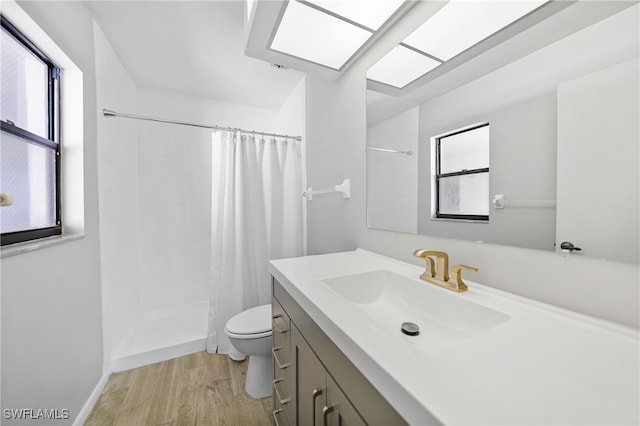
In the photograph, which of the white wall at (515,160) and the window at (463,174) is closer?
the white wall at (515,160)

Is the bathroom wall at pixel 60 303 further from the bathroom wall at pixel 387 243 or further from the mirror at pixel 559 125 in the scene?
the mirror at pixel 559 125

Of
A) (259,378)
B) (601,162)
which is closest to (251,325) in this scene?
(259,378)

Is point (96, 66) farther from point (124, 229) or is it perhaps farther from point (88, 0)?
point (124, 229)

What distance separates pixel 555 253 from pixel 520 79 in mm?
493

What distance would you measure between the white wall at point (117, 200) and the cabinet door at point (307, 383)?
4.89 feet

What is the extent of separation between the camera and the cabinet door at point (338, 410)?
0.48 metres

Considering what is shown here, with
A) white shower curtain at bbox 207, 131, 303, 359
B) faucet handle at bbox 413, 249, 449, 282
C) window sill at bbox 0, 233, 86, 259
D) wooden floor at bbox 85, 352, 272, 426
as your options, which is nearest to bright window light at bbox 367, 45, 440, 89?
faucet handle at bbox 413, 249, 449, 282

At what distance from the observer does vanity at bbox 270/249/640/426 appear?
12.3 inches

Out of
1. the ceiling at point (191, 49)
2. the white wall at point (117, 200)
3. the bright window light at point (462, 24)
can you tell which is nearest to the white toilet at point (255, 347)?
the white wall at point (117, 200)

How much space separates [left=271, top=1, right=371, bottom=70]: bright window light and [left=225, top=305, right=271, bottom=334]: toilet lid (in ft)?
5.24

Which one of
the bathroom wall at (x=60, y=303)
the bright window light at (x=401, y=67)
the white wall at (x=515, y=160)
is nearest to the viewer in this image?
the white wall at (x=515, y=160)

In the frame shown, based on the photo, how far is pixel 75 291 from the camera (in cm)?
120

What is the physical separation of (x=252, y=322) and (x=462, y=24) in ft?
5.90

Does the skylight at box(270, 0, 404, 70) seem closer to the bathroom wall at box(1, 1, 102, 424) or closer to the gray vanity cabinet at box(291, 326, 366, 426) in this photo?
the bathroom wall at box(1, 1, 102, 424)
